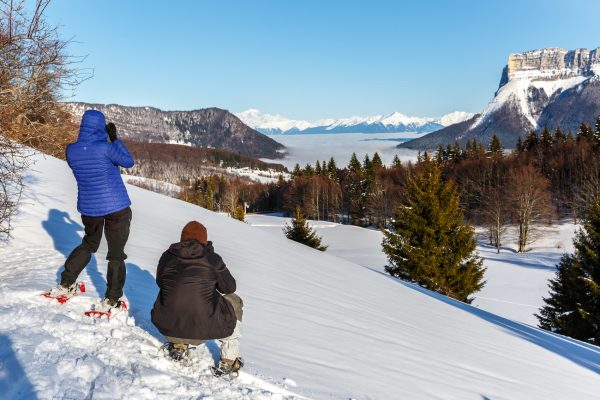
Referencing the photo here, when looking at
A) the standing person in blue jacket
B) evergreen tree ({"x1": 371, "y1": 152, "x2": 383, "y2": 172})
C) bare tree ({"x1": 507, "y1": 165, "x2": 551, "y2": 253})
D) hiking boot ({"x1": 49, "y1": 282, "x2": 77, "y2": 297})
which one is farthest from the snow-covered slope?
evergreen tree ({"x1": 371, "y1": 152, "x2": 383, "y2": 172})

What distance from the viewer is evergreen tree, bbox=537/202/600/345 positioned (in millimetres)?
17969

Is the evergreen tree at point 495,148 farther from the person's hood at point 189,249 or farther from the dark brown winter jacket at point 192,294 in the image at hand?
the person's hood at point 189,249

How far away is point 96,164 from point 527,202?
2226 inches

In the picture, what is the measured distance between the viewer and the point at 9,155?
6.09m

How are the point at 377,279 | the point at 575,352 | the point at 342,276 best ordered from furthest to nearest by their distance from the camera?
the point at 377,279
the point at 342,276
the point at 575,352

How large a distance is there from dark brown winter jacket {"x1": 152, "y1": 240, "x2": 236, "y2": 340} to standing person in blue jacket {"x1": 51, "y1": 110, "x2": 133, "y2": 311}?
114cm

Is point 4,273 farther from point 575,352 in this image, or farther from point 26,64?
point 575,352

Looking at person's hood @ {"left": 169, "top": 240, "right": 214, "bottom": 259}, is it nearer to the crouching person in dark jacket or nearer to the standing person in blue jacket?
the crouching person in dark jacket

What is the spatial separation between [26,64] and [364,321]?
20.3 feet

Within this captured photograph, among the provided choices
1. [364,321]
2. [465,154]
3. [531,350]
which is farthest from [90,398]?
[465,154]

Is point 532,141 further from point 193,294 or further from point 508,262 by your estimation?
point 193,294

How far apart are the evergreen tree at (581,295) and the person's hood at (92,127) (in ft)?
64.0

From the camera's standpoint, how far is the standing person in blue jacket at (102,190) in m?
4.42

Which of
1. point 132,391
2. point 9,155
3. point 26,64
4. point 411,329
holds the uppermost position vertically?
point 26,64
